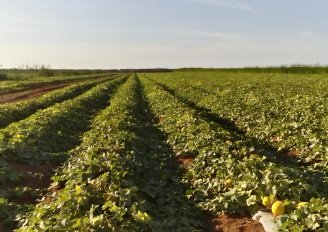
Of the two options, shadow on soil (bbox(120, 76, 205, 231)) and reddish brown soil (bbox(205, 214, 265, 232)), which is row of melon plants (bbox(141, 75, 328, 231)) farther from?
shadow on soil (bbox(120, 76, 205, 231))

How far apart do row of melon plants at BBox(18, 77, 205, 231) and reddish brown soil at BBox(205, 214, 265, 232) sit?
0.93 ft

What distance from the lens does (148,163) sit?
1056 cm

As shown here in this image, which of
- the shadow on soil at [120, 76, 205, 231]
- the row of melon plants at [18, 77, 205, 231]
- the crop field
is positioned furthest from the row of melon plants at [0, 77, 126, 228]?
the shadow on soil at [120, 76, 205, 231]

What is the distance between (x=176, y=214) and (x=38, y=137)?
287 inches

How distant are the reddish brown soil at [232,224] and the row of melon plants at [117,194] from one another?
0.93 feet

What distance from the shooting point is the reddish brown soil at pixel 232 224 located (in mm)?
6552

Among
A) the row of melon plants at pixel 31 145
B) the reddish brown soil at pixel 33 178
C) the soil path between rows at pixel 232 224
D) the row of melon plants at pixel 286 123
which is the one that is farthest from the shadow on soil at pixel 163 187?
the row of melon plants at pixel 286 123

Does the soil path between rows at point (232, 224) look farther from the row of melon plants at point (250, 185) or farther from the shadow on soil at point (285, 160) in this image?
the shadow on soil at point (285, 160)

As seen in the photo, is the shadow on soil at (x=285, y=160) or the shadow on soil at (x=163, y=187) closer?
the shadow on soil at (x=163, y=187)

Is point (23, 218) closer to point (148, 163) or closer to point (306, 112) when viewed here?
point (148, 163)

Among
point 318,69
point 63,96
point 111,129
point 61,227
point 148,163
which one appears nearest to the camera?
point 61,227

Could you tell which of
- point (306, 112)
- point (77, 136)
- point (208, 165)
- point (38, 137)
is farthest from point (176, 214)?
point (306, 112)

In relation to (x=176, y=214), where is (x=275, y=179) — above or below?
above

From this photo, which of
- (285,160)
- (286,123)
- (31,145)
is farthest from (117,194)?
(286,123)
